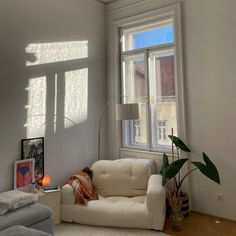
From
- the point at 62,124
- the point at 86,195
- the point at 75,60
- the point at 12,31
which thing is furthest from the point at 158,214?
the point at 12,31

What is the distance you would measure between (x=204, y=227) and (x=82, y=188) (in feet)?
5.37

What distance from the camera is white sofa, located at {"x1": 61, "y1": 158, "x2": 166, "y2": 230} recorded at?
2.80m

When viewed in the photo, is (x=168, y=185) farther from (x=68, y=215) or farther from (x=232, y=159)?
(x=68, y=215)

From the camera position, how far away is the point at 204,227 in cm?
297

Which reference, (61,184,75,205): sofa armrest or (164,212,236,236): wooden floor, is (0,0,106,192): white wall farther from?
(164,212,236,236): wooden floor

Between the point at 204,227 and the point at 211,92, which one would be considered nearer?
the point at 204,227

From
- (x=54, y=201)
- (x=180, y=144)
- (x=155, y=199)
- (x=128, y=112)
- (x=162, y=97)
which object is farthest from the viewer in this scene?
(x=162, y=97)

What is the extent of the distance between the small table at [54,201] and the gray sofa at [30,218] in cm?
33

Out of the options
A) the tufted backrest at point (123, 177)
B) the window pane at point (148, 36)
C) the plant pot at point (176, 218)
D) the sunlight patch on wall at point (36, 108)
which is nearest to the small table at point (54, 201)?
the tufted backrest at point (123, 177)

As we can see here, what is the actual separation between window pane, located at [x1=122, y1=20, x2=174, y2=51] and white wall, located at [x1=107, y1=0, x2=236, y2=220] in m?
0.33

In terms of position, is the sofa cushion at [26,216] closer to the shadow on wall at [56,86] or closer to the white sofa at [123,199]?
the white sofa at [123,199]

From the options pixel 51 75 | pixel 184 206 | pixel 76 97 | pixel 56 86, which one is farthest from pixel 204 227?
pixel 51 75

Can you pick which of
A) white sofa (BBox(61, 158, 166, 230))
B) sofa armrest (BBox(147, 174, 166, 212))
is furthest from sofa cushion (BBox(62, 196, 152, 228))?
sofa armrest (BBox(147, 174, 166, 212))

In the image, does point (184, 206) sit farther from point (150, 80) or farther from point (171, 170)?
point (150, 80)
